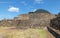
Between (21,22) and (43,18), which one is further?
(43,18)

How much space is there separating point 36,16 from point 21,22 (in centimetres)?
1518

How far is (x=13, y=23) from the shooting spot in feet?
257

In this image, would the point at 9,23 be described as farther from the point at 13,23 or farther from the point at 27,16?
the point at 27,16

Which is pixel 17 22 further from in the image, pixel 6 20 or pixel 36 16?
pixel 36 16

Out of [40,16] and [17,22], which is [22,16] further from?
[17,22]

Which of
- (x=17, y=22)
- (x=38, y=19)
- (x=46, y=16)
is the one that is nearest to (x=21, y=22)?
(x=17, y=22)

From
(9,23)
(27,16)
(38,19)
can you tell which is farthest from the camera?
(27,16)

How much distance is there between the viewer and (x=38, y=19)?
90375 mm

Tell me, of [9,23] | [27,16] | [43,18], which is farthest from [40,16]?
[9,23]

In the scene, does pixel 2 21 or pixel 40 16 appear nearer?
pixel 2 21

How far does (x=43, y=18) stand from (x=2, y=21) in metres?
24.4

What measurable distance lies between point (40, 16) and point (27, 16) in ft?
32.4

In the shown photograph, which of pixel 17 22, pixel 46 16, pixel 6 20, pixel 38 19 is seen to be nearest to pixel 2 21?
pixel 6 20

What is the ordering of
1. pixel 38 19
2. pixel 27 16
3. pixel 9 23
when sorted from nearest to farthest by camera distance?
1. pixel 9 23
2. pixel 38 19
3. pixel 27 16
